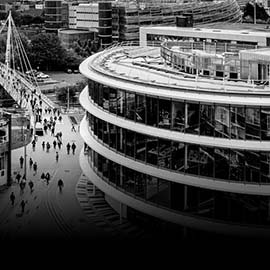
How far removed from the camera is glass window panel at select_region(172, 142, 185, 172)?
15273 millimetres

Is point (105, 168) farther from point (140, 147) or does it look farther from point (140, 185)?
point (140, 147)

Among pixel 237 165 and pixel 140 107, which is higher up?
pixel 140 107

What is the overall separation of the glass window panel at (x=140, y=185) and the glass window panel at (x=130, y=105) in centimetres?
144

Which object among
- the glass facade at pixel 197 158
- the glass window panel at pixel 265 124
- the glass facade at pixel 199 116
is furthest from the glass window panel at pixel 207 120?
the glass window panel at pixel 265 124

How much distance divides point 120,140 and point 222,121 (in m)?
3.27

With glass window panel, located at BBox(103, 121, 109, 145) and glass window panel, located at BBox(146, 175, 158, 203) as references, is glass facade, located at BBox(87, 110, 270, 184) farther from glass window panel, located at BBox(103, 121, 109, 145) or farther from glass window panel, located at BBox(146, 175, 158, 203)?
glass window panel, located at BBox(103, 121, 109, 145)

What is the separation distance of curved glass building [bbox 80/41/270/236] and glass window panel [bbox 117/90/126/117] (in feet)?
0.08

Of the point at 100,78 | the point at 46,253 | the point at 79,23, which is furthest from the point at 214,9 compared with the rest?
the point at 46,253

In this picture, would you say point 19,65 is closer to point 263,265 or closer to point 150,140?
point 150,140

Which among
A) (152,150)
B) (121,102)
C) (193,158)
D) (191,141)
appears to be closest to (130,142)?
(152,150)

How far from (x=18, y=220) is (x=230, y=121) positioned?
6.51 meters

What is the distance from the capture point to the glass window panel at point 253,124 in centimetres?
1433

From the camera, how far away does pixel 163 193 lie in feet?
51.7

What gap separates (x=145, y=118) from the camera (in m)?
15.9
